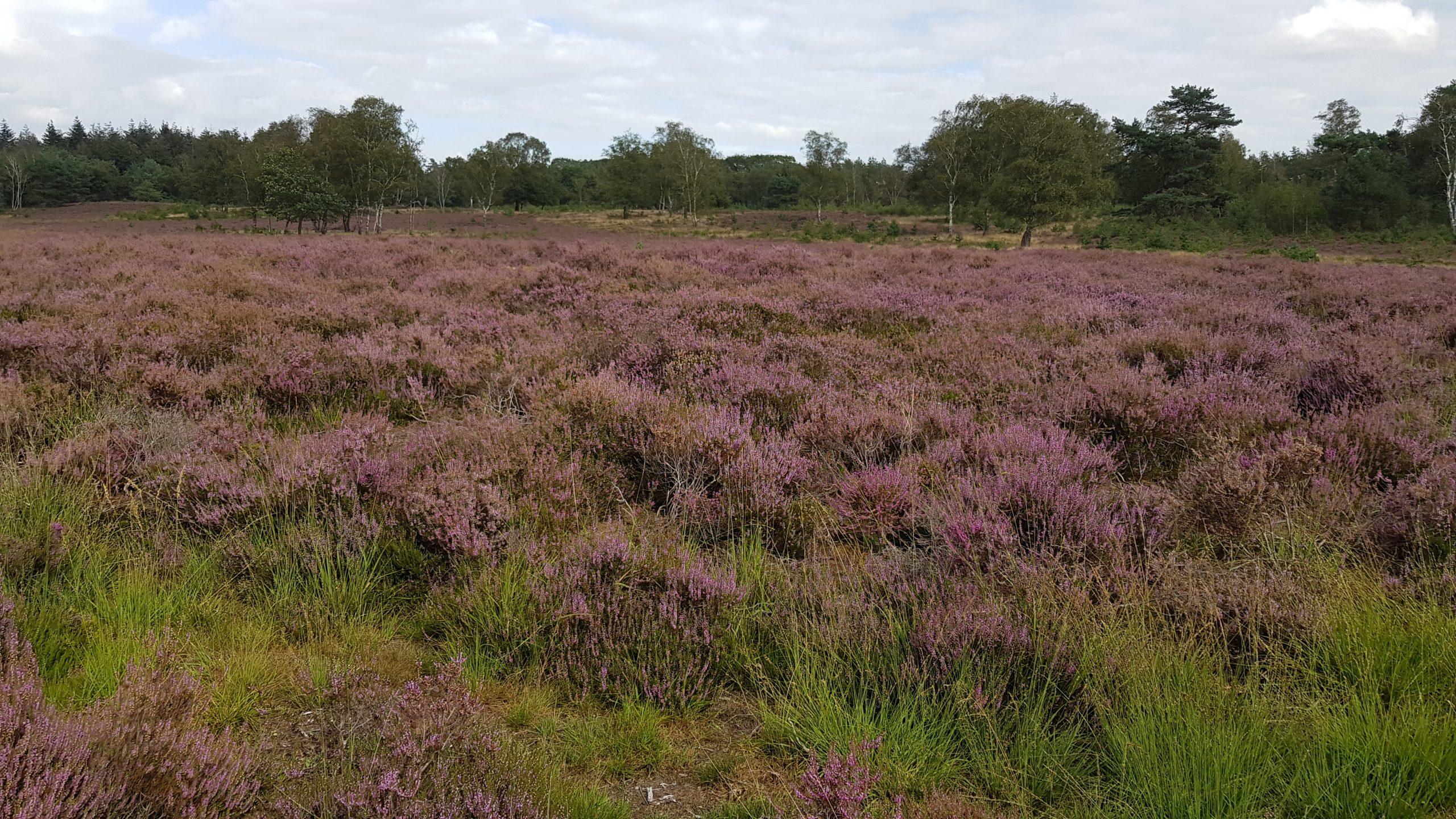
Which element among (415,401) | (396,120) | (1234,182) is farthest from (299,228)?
(1234,182)

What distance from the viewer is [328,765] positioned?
6.46 feet

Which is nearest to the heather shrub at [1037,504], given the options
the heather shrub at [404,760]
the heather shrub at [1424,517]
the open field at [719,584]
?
the open field at [719,584]

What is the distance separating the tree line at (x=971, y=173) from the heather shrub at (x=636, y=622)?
131 ft

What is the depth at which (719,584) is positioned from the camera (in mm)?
2850

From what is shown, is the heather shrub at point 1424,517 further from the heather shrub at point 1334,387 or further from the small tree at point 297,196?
the small tree at point 297,196

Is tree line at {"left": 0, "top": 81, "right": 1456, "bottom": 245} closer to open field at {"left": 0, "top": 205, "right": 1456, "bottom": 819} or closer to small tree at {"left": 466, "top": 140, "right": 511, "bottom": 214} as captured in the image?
small tree at {"left": 466, "top": 140, "right": 511, "bottom": 214}

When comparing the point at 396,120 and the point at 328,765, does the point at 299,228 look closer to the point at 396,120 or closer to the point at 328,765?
the point at 396,120

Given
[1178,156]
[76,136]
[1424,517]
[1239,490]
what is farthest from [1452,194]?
[76,136]

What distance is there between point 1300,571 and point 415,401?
18.4 feet

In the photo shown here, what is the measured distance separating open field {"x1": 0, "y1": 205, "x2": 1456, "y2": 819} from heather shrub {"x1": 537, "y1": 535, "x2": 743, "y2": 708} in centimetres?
2

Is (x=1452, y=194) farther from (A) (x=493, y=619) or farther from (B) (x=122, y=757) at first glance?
(B) (x=122, y=757)

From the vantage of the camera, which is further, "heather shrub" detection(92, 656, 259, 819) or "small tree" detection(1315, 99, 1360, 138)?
"small tree" detection(1315, 99, 1360, 138)

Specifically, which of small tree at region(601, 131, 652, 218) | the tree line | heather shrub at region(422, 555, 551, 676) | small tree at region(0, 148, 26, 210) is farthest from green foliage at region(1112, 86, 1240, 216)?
small tree at region(0, 148, 26, 210)

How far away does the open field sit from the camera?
191 cm
